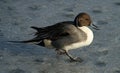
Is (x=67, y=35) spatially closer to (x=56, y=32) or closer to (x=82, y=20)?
(x=56, y=32)

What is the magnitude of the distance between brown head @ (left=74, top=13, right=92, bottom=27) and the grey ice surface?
44cm

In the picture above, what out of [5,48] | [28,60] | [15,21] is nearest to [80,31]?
[28,60]

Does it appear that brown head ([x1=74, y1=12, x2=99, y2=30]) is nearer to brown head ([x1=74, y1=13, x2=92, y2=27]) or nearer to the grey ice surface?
brown head ([x1=74, y1=13, x2=92, y2=27])

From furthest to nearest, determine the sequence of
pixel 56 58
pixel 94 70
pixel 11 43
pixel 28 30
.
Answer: pixel 28 30, pixel 11 43, pixel 56 58, pixel 94 70

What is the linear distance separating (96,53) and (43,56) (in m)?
0.67

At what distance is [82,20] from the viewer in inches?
187

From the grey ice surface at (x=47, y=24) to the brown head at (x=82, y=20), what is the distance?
436 mm

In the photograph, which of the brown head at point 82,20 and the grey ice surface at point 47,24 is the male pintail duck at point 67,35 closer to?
the brown head at point 82,20

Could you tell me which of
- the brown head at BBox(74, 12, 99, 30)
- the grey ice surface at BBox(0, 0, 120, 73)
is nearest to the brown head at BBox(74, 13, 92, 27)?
the brown head at BBox(74, 12, 99, 30)

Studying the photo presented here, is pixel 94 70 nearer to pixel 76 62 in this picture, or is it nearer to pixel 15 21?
pixel 76 62

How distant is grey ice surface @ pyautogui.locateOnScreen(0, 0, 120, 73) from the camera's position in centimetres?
463

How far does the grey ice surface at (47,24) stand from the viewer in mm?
4633

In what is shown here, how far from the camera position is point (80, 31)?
4629 millimetres

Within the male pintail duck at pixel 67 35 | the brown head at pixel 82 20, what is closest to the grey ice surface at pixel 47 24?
the male pintail duck at pixel 67 35
